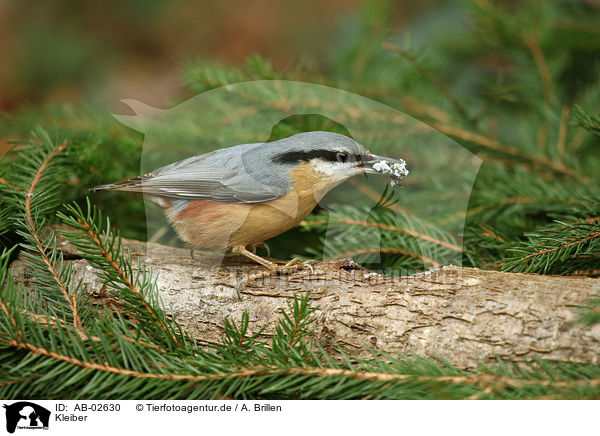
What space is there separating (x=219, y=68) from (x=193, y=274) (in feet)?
3.45

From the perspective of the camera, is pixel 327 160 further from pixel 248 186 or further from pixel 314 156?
pixel 248 186

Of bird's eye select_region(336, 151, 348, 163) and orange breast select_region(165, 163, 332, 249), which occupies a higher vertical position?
bird's eye select_region(336, 151, 348, 163)

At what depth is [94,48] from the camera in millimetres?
4188

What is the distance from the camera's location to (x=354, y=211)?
1.75 meters

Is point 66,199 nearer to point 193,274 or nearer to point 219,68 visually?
point 193,274

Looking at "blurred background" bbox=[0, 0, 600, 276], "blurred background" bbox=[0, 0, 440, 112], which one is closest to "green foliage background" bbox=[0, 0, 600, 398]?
"blurred background" bbox=[0, 0, 600, 276]

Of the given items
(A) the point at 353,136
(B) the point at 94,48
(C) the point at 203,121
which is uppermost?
(B) the point at 94,48

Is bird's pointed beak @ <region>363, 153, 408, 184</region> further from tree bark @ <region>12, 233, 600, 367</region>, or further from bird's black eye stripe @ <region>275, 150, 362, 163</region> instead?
tree bark @ <region>12, 233, 600, 367</region>

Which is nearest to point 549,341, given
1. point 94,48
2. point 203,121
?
point 203,121

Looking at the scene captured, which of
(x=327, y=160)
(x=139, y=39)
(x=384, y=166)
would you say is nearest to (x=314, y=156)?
(x=327, y=160)

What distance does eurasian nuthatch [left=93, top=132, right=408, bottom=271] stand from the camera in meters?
1.53

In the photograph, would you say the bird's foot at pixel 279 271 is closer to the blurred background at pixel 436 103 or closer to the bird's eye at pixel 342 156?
the blurred background at pixel 436 103
